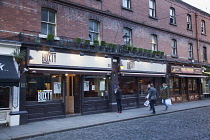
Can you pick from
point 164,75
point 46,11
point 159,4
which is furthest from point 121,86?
point 159,4

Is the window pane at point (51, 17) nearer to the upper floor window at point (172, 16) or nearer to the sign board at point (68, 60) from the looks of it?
the sign board at point (68, 60)

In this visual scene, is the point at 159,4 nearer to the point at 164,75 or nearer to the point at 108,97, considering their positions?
the point at 164,75

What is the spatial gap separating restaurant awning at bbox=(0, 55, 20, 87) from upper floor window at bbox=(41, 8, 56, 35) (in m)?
2.62

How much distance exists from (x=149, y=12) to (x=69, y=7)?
8.24 meters

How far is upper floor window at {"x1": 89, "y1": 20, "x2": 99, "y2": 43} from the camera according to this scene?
44.1ft

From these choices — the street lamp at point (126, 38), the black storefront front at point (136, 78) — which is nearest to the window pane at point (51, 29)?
the street lamp at point (126, 38)

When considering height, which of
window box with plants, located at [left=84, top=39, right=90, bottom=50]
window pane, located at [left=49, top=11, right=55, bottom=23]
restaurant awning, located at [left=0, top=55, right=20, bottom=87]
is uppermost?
window pane, located at [left=49, top=11, right=55, bottom=23]

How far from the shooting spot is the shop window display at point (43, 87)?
1046cm

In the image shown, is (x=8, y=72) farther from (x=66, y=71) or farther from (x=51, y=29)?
(x=51, y=29)

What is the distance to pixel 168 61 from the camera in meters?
18.3

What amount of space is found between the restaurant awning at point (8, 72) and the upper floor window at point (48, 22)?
2622mm

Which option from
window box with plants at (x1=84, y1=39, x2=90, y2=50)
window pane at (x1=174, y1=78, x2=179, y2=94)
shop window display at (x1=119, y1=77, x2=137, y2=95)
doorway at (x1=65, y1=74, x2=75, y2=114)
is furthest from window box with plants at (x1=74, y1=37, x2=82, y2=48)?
window pane at (x1=174, y1=78, x2=179, y2=94)

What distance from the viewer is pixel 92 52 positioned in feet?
41.4

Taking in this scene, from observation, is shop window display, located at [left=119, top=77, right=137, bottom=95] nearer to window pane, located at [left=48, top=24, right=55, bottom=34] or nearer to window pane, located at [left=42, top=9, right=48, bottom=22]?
window pane, located at [left=48, top=24, right=55, bottom=34]
